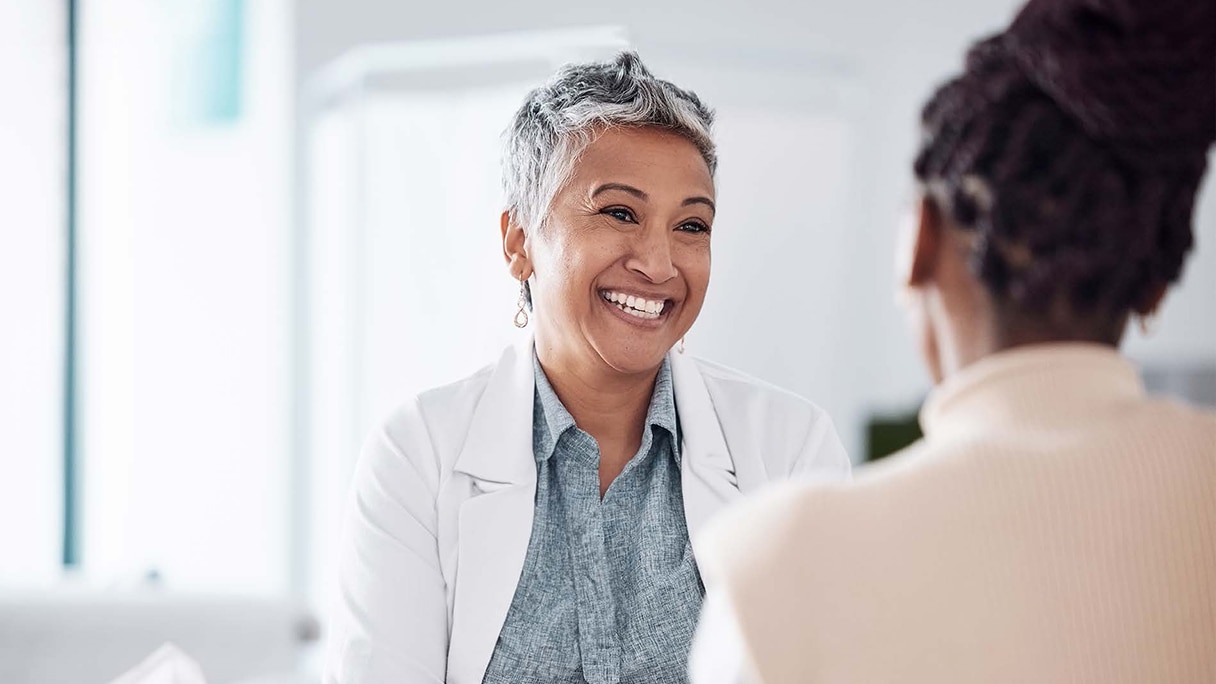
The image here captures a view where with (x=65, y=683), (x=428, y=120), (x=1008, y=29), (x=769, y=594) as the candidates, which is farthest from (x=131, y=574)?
(x=1008, y=29)

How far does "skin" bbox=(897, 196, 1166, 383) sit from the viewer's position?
0.78 meters

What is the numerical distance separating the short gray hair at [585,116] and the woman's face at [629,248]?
0.6 inches

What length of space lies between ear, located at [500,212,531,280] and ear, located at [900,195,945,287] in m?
0.88

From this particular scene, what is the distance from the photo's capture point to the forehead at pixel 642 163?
153cm

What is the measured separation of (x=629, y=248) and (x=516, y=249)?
20 centimetres

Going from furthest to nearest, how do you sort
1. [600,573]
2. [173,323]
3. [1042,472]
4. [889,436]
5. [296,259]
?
[889,436] → [296,259] → [173,323] → [600,573] → [1042,472]

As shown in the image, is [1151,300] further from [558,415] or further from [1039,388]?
[558,415]

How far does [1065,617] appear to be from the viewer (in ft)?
2.42

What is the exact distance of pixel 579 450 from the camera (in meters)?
1.56

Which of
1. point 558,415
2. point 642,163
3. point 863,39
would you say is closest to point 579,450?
point 558,415

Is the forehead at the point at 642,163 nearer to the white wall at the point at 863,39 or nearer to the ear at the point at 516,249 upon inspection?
the ear at the point at 516,249

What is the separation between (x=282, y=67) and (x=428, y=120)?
1.26 metres

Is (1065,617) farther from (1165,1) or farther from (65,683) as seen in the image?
(65,683)

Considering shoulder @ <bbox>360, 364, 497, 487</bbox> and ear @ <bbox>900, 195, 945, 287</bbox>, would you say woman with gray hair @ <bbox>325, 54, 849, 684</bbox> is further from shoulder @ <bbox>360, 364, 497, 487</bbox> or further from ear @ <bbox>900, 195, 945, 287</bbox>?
ear @ <bbox>900, 195, 945, 287</bbox>
